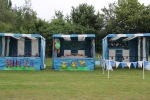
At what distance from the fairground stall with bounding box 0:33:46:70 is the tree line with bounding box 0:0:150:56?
11.8 meters

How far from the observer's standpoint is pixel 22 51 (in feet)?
71.8

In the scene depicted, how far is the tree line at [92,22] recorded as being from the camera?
1427 inches

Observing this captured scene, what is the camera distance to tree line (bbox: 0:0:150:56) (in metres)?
36.2

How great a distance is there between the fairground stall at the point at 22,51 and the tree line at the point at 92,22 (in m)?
11.8

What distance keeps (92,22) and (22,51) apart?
22.6 metres

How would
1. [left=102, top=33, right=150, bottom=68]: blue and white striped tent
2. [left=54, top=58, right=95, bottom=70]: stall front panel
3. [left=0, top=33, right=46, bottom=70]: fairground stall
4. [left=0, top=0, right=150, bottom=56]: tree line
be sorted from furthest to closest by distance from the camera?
[left=0, top=0, right=150, bottom=56]: tree line → [left=102, top=33, right=150, bottom=68]: blue and white striped tent → [left=0, top=33, right=46, bottom=70]: fairground stall → [left=54, top=58, right=95, bottom=70]: stall front panel

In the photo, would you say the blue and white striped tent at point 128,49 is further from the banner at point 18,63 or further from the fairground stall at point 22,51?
the banner at point 18,63

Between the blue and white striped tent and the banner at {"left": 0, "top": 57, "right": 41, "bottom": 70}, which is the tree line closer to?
the blue and white striped tent

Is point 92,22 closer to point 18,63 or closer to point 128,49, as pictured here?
point 128,49

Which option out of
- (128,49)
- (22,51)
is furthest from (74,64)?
(128,49)

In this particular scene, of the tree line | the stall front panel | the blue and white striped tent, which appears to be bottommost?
the stall front panel

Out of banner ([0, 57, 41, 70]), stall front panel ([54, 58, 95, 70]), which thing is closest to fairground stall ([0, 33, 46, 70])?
banner ([0, 57, 41, 70])

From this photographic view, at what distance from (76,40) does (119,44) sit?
319 centimetres

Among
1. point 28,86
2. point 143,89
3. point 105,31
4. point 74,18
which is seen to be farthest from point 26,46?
point 74,18
